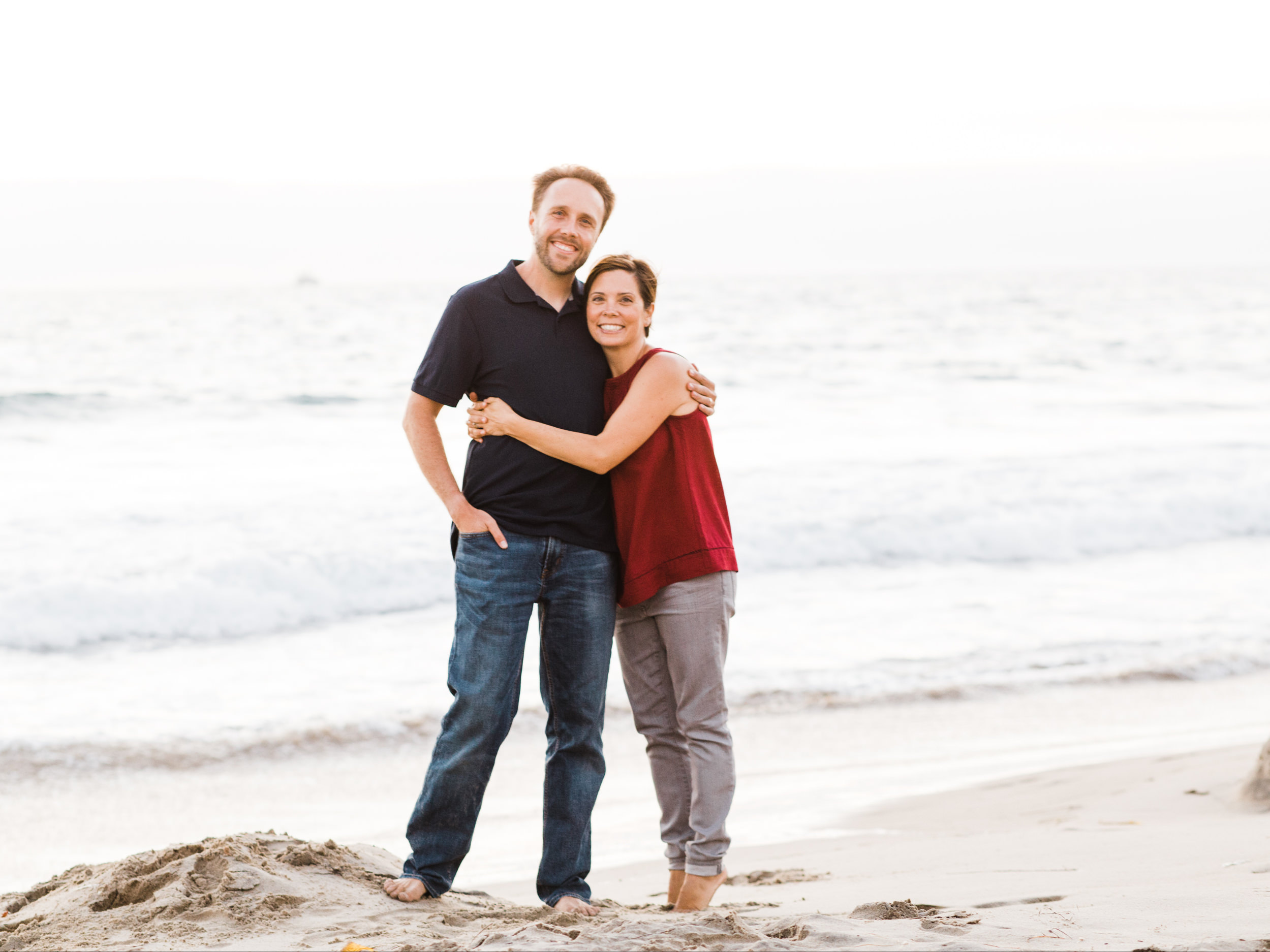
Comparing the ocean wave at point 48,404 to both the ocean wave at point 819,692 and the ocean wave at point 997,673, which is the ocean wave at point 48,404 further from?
the ocean wave at point 997,673

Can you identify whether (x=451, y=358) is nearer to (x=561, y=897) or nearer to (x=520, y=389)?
(x=520, y=389)

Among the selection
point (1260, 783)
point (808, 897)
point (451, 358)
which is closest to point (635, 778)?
point (808, 897)

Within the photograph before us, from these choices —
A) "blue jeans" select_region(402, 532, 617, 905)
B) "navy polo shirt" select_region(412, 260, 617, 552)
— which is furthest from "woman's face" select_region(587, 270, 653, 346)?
"blue jeans" select_region(402, 532, 617, 905)

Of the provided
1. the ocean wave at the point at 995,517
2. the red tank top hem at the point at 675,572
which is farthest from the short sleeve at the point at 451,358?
the ocean wave at the point at 995,517

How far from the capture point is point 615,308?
10.8ft

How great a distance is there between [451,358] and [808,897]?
6.76ft

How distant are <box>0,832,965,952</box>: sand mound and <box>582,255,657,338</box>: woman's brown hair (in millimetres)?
1681

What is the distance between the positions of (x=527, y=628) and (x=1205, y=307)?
47.0 meters

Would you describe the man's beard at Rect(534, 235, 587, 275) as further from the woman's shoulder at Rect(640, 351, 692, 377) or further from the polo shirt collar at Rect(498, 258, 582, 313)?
the woman's shoulder at Rect(640, 351, 692, 377)

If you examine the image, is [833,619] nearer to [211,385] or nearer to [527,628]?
[527,628]

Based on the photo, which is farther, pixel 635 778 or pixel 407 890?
pixel 635 778

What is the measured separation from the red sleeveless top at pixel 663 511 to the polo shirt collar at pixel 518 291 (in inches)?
10.6

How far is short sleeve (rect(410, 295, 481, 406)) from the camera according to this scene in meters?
3.25

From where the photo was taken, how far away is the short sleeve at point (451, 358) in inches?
128
